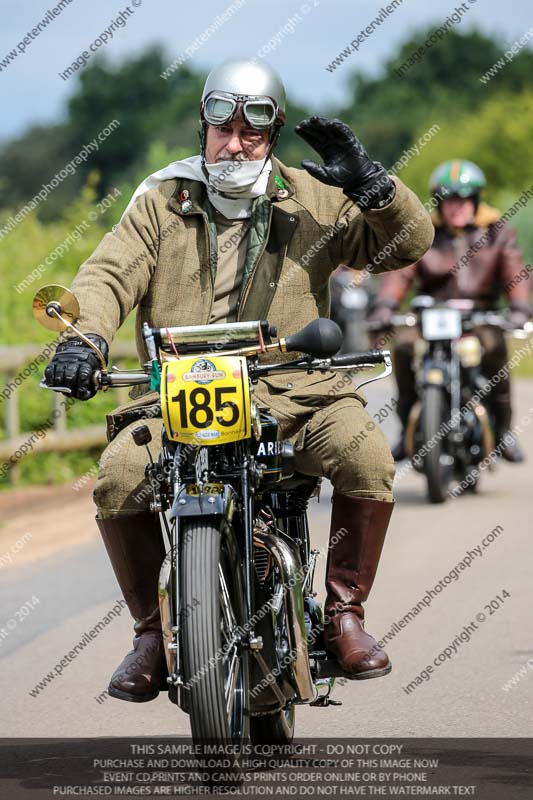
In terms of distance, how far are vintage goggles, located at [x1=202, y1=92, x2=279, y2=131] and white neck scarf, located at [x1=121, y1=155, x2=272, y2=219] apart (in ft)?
0.45

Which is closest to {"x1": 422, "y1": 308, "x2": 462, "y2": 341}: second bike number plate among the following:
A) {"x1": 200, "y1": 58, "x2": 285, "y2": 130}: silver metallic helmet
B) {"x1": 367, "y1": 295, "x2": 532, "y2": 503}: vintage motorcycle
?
{"x1": 367, "y1": 295, "x2": 532, "y2": 503}: vintage motorcycle

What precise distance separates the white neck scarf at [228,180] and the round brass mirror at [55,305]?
752 mm

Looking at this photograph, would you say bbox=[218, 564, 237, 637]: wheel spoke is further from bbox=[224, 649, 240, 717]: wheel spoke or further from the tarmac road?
the tarmac road

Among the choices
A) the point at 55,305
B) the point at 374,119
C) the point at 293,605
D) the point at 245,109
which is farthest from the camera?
the point at 374,119

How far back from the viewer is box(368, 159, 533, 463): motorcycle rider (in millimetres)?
11789

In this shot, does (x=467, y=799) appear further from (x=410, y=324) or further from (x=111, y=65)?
(x=111, y=65)

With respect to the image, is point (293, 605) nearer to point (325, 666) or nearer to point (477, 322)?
point (325, 666)

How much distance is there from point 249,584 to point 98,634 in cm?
293

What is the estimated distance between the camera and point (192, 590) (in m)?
4.18

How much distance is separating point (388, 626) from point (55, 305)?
3231mm

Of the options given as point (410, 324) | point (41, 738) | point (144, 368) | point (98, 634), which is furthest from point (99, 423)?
point (144, 368)

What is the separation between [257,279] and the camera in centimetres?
511

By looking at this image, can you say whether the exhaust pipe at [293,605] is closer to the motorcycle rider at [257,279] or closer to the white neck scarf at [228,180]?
the motorcycle rider at [257,279]

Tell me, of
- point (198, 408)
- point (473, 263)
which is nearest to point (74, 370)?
point (198, 408)
